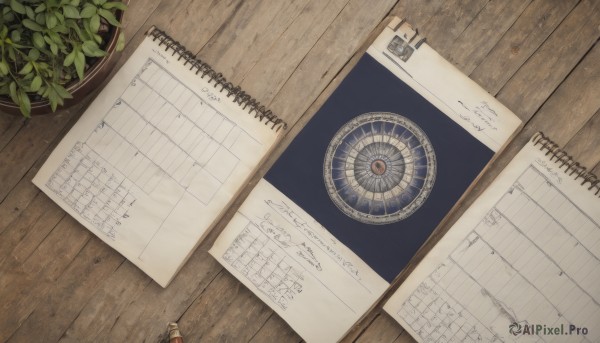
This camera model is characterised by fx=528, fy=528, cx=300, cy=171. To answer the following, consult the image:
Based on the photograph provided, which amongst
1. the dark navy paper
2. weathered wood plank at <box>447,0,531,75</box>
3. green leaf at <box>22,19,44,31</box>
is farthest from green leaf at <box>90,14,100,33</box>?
weathered wood plank at <box>447,0,531,75</box>

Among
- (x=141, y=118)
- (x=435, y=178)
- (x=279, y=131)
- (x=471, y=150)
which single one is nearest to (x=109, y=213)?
(x=141, y=118)

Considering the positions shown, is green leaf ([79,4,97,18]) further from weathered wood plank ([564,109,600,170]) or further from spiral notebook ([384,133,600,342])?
weathered wood plank ([564,109,600,170])

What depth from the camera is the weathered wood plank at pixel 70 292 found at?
59.6 inches

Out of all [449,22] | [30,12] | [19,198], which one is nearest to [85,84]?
[30,12]

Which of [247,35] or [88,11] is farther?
[247,35]

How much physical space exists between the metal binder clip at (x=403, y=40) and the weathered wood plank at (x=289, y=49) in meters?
0.16

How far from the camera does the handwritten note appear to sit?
4.76 feet

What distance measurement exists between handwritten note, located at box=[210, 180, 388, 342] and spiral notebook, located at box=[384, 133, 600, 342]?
123mm

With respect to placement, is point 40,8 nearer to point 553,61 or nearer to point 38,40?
point 38,40

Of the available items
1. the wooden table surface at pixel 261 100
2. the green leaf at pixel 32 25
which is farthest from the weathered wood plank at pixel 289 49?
the green leaf at pixel 32 25

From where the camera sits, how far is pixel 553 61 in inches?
56.0

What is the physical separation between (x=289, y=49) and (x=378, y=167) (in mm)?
413

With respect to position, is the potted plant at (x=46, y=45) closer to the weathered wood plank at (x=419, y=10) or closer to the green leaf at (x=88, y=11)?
the green leaf at (x=88, y=11)

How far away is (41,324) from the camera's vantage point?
1516 millimetres
